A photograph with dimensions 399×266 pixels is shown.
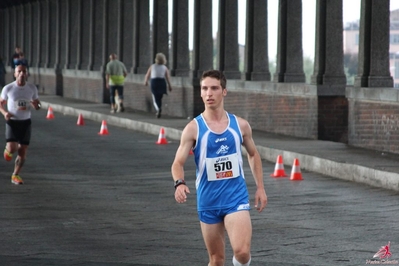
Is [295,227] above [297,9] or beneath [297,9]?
beneath

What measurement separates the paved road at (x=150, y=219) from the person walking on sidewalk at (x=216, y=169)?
1.71m

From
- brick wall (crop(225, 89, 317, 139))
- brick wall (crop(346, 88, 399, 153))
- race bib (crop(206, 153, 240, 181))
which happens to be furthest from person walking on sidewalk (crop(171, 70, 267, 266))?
brick wall (crop(225, 89, 317, 139))

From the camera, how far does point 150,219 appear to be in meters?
12.7

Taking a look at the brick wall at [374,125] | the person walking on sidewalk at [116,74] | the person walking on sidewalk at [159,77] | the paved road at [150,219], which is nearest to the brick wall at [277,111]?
the brick wall at [374,125]

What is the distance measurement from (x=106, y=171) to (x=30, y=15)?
4955 centimetres

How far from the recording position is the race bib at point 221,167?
8.08 metres

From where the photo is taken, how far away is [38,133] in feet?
92.3

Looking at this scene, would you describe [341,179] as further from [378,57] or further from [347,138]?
[347,138]

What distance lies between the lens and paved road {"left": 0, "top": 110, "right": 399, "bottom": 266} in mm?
10258

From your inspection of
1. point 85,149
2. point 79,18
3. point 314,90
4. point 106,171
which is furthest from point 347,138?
point 79,18

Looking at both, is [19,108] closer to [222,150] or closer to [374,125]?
[374,125]

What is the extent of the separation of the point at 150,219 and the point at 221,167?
15.6ft

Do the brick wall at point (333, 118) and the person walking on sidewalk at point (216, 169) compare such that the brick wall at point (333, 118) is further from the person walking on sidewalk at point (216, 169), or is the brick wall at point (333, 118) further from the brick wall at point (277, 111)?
the person walking on sidewalk at point (216, 169)

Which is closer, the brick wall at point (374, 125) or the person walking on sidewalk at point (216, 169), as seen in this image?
the person walking on sidewalk at point (216, 169)
